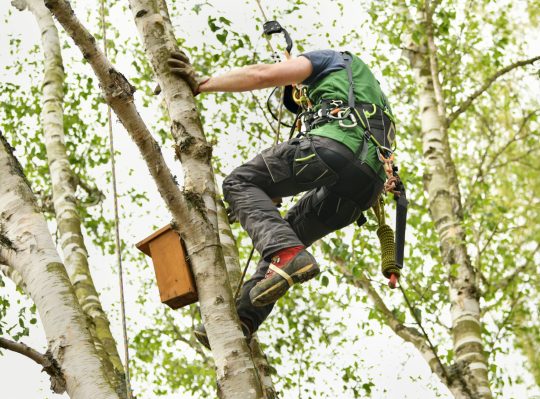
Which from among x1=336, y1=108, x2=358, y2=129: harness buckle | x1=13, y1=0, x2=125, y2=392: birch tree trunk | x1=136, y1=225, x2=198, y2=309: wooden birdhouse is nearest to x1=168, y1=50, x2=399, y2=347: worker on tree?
x1=336, y1=108, x2=358, y2=129: harness buckle

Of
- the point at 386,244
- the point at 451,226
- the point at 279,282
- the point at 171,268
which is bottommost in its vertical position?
the point at 279,282

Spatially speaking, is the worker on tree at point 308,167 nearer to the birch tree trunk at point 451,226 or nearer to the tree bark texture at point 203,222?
the tree bark texture at point 203,222

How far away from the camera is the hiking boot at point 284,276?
4320mm

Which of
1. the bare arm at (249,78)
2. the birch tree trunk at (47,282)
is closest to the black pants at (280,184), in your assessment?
the bare arm at (249,78)

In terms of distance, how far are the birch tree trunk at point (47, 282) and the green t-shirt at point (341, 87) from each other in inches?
61.3

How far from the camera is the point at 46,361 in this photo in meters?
3.73

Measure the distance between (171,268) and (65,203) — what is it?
3.91 metres

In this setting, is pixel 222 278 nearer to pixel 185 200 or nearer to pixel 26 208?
pixel 185 200

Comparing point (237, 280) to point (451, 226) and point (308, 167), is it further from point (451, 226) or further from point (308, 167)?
point (451, 226)

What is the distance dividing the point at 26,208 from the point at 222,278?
0.98 m

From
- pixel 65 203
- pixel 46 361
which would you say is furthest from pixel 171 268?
pixel 65 203

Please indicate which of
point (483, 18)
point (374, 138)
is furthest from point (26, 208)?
point (483, 18)

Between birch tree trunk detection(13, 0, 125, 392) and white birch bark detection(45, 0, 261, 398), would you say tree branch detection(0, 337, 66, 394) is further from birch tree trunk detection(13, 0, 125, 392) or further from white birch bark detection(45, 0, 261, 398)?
birch tree trunk detection(13, 0, 125, 392)

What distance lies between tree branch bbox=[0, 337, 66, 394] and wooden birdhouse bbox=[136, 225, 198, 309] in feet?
2.11
